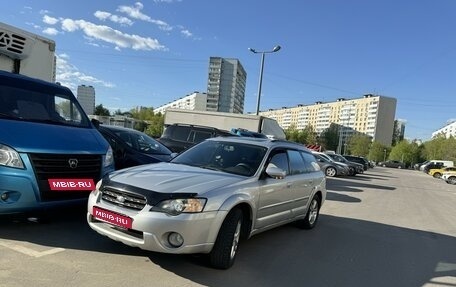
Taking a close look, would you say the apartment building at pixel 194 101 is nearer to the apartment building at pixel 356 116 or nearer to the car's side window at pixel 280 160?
the apartment building at pixel 356 116

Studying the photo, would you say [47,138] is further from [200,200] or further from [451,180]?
[451,180]

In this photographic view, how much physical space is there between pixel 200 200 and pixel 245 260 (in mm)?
1392

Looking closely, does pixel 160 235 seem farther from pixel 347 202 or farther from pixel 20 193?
pixel 347 202

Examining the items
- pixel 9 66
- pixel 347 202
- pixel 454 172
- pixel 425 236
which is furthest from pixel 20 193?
pixel 454 172

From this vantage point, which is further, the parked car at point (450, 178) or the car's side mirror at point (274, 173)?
the parked car at point (450, 178)

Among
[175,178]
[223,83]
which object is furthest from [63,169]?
[223,83]

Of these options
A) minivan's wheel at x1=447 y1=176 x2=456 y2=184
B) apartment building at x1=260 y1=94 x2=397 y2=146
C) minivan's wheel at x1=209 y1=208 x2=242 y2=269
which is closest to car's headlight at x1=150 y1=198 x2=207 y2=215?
minivan's wheel at x1=209 y1=208 x2=242 y2=269

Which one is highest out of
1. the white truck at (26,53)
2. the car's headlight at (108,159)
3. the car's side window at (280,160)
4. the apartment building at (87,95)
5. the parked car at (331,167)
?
the apartment building at (87,95)

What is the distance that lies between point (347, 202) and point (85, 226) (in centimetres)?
924

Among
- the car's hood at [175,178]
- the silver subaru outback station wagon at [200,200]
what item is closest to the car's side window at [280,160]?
the silver subaru outback station wagon at [200,200]

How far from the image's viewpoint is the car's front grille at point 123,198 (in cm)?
481

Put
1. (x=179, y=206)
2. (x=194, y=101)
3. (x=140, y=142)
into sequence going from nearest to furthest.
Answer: (x=179, y=206) < (x=140, y=142) < (x=194, y=101)

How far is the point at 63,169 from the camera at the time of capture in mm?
5930

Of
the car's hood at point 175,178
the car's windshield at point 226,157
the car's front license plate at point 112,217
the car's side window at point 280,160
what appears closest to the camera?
the car's front license plate at point 112,217
